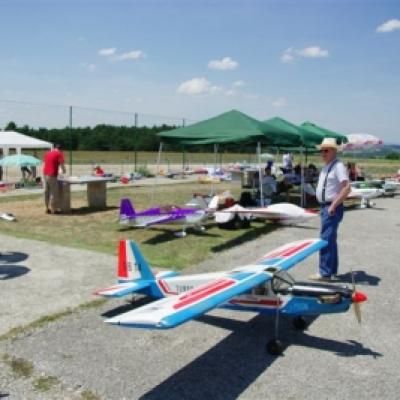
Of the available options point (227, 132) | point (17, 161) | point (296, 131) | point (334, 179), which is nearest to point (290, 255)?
point (334, 179)

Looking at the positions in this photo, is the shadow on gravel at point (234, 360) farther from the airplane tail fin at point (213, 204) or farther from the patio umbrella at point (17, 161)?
the patio umbrella at point (17, 161)

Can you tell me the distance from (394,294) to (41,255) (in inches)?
242

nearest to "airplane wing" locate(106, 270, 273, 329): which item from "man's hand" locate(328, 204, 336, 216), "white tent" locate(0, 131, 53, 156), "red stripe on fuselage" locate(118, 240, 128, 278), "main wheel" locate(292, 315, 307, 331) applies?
"main wheel" locate(292, 315, 307, 331)

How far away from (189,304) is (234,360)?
1.05 metres

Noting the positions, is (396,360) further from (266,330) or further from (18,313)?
(18,313)

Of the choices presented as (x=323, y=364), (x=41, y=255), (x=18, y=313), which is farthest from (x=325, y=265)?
(x=41, y=255)

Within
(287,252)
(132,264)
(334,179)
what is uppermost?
(334,179)

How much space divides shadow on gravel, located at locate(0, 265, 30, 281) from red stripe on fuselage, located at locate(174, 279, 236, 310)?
4.15 meters

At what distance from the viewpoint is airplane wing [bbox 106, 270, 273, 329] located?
3646mm

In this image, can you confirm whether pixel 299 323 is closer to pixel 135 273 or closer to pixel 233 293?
pixel 233 293

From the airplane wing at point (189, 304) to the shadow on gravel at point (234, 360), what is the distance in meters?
0.72

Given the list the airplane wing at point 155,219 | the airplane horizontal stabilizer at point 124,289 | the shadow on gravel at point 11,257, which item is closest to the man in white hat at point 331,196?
the airplane horizontal stabilizer at point 124,289

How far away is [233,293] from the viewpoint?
4414 mm

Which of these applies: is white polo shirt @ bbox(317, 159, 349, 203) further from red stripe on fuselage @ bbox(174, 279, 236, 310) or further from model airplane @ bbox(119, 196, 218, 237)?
model airplane @ bbox(119, 196, 218, 237)
